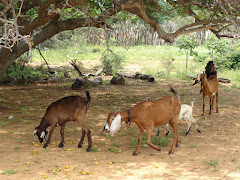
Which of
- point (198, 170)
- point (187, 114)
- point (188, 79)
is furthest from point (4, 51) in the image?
point (188, 79)

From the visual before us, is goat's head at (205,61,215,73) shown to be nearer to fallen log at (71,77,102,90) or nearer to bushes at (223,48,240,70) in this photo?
fallen log at (71,77,102,90)

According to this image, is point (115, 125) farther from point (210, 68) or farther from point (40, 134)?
point (210, 68)

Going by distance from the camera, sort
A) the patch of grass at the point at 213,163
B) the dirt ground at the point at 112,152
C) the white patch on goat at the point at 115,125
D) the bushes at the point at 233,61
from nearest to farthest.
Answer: the dirt ground at the point at 112,152, the patch of grass at the point at 213,163, the white patch on goat at the point at 115,125, the bushes at the point at 233,61

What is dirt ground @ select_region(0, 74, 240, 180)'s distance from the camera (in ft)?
16.5

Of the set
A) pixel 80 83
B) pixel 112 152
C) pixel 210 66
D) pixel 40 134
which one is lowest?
pixel 112 152

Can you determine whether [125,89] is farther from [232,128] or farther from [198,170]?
[198,170]

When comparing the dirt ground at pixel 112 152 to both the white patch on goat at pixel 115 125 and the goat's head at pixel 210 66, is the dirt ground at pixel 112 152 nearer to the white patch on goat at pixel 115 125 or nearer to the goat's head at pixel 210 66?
the white patch on goat at pixel 115 125

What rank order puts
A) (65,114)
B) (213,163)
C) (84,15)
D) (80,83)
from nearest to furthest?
(213,163) < (65,114) < (84,15) < (80,83)

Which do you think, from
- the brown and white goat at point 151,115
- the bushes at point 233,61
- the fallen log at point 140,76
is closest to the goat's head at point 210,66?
the brown and white goat at point 151,115

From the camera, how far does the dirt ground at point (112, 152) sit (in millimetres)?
5043

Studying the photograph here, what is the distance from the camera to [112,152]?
6121mm

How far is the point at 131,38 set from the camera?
28.5 m

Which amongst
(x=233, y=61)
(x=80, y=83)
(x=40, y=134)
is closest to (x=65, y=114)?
(x=40, y=134)

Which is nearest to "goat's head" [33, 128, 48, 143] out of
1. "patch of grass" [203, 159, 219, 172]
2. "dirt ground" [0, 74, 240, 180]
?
"dirt ground" [0, 74, 240, 180]
